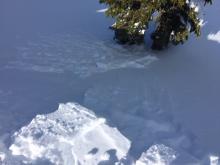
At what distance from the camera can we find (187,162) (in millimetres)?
9664

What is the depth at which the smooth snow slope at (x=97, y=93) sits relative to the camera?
9.62 m

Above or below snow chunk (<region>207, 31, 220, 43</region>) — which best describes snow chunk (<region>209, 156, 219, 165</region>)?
below

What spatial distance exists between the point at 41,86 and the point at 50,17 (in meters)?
5.91

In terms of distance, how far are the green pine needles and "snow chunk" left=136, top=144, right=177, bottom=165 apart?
5382 mm

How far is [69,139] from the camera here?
971cm

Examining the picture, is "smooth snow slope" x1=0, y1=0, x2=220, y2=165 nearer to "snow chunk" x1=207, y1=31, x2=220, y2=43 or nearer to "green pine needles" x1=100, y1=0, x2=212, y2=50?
"snow chunk" x1=207, y1=31, x2=220, y2=43

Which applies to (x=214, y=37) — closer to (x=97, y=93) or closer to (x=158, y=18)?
(x=158, y=18)

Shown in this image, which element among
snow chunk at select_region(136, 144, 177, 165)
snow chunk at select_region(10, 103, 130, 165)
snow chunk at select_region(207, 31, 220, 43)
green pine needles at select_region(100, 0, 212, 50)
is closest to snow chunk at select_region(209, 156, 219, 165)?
snow chunk at select_region(136, 144, 177, 165)

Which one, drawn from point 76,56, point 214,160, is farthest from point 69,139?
point 76,56

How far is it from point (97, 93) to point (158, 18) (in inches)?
161

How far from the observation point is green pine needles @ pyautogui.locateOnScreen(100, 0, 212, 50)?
13555mm

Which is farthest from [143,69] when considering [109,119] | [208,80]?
[109,119]

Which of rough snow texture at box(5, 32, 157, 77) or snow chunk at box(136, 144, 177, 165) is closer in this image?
snow chunk at box(136, 144, 177, 165)

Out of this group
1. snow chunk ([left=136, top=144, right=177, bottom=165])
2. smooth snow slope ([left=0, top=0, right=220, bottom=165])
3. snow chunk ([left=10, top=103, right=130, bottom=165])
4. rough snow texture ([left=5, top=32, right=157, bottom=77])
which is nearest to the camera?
snow chunk ([left=10, top=103, right=130, bottom=165])
